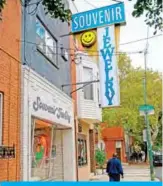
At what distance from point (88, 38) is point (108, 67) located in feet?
4.60

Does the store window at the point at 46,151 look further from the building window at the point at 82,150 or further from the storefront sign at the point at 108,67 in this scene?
the building window at the point at 82,150

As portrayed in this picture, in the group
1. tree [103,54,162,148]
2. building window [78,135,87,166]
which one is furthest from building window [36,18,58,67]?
tree [103,54,162,148]

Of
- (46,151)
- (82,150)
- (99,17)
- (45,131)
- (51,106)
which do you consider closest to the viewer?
(51,106)

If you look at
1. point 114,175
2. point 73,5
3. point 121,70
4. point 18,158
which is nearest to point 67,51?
point 73,5

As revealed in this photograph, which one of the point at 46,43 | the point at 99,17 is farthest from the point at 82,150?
the point at 99,17

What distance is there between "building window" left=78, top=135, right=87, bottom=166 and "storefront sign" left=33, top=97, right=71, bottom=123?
3.37m

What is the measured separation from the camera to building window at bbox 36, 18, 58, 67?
499 inches

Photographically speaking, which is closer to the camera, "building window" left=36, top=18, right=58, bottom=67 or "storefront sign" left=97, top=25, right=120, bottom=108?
"building window" left=36, top=18, right=58, bottom=67

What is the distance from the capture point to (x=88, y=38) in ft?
47.3

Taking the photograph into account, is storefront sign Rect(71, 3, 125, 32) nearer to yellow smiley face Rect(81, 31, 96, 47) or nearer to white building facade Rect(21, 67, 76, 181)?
yellow smiley face Rect(81, 31, 96, 47)

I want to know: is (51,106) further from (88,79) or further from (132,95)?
(132,95)

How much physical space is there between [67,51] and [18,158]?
327 inches

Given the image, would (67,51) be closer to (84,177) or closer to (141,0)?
Result: (84,177)

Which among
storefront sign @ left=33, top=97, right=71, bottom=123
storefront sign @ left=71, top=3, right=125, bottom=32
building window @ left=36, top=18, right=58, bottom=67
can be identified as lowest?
storefront sign @ left=33, top=97, right=71, bottom=123
